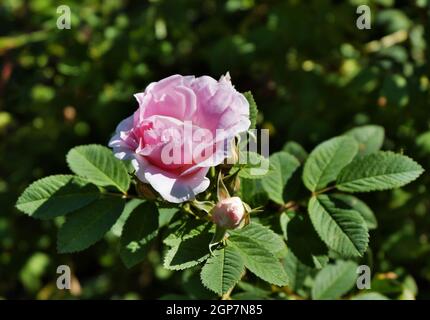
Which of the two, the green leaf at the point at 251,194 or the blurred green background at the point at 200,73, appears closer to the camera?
the green leaf at the point at 251,194

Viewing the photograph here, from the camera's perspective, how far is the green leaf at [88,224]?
1.40 m

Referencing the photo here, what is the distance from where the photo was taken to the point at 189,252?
127 centimetres

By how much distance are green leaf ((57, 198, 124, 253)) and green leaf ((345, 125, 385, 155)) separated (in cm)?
77

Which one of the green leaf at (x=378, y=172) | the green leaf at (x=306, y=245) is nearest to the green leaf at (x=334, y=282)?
the green leaf at (x=306, y=245)

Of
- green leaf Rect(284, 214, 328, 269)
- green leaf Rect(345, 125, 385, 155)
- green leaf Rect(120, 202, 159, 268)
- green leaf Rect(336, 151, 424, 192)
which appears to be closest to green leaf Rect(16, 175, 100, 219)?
green leaf Rect(120, 202, 159, 268)

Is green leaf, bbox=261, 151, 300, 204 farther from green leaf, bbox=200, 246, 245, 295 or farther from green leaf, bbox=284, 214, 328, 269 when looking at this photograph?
green leaf, bbox=200, 246, 245, 295

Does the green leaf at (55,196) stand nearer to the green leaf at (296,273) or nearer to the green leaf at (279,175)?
the green leaf at (279,175)

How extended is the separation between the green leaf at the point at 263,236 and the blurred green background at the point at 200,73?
0.81 m

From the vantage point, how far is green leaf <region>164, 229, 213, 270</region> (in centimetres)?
124

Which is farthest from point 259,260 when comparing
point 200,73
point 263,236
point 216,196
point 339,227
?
point 200,73

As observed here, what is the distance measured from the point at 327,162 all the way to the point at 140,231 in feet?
1.72

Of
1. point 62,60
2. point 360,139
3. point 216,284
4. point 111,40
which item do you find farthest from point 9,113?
point 216,284

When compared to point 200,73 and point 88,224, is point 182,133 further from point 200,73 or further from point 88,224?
point 200,73
